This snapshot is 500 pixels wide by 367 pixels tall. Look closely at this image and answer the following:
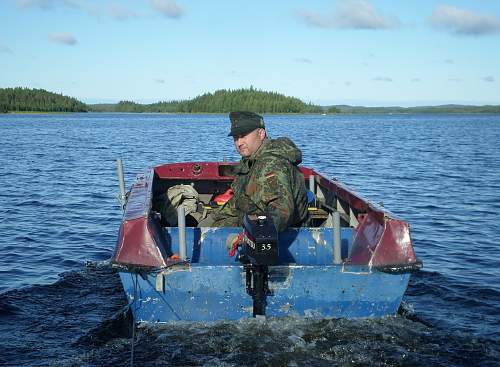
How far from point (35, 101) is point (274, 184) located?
6821 inches

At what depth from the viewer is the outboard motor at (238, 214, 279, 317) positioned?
17.2 feet

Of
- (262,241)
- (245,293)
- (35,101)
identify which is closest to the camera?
(262,241)

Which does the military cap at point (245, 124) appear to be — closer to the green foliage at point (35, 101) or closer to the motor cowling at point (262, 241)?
the motor cowling at point (262, 241)

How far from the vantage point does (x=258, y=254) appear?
5258 mm

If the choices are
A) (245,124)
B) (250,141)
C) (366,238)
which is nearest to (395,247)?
(366,238)

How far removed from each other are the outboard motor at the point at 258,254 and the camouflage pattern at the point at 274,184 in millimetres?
330

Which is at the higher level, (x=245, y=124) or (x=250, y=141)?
(x=245, y=124)

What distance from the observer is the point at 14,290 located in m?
8.43

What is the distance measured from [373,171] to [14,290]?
1806 cm

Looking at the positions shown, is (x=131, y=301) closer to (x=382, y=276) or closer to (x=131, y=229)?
(x=131, y=229)

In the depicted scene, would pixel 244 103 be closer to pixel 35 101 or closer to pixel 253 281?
pixel 35 101

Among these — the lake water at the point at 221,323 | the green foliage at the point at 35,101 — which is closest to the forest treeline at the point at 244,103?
the green foliage at the point at 35,101

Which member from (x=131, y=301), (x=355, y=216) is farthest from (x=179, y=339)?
(x=355, y=216)

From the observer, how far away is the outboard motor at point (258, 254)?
206 inches
